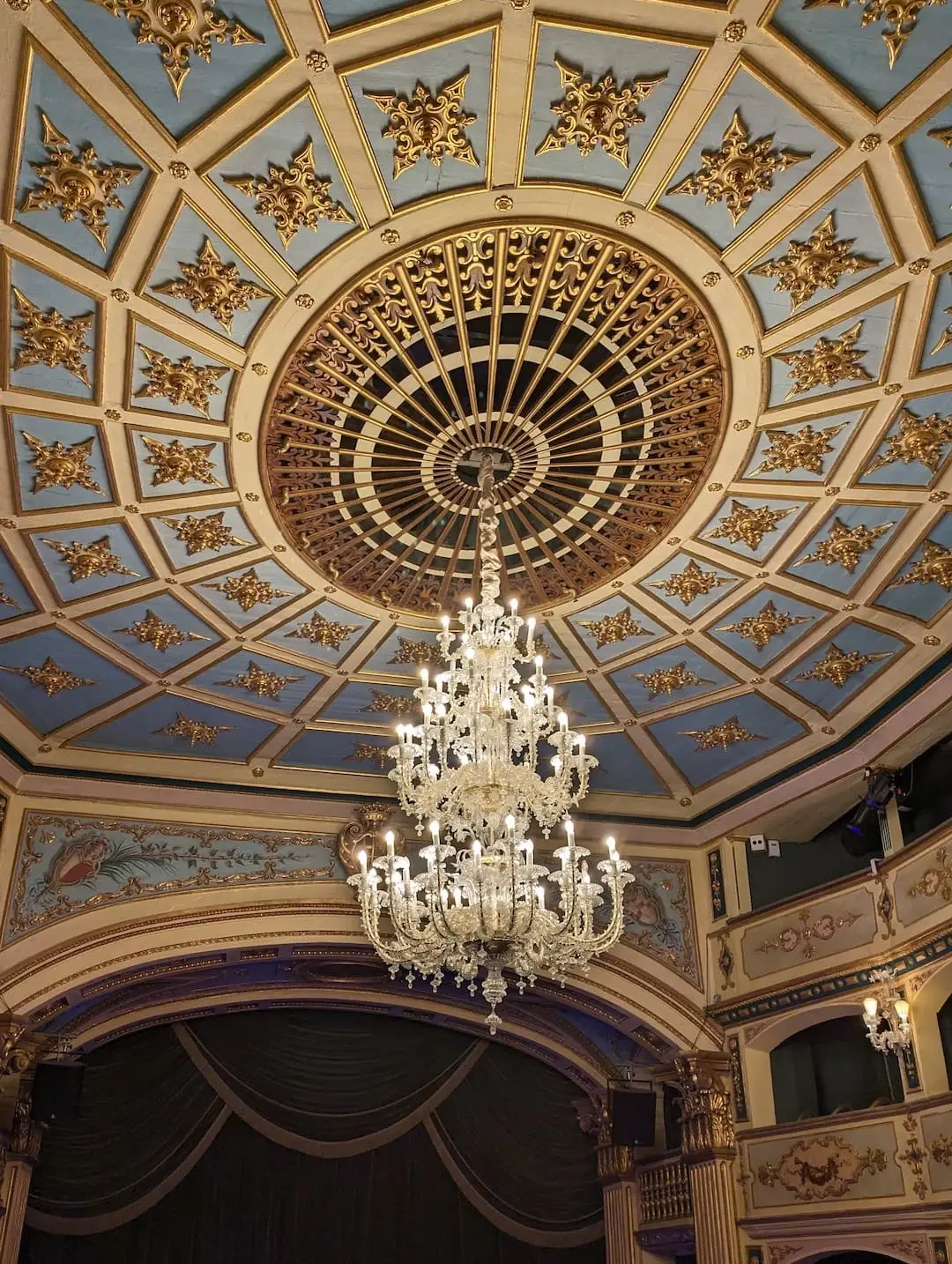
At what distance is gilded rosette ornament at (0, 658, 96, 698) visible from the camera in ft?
28.6


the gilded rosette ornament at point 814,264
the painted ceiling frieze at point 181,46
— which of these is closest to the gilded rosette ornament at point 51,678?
the painted ceiling frieze at point 181,46

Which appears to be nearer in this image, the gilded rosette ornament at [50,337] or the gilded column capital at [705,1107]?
the gilded rosette ornament at [50,337]

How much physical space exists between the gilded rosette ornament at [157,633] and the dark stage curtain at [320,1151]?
5633mm

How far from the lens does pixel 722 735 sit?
9867 mm

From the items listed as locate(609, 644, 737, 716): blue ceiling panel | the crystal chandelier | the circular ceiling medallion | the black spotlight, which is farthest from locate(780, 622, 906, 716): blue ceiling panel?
the crystal chandelier

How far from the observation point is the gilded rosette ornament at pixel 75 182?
202 inches

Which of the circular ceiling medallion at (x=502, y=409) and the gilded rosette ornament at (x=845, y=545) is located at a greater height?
the circular ceiling medallion at (x=502, y=409)

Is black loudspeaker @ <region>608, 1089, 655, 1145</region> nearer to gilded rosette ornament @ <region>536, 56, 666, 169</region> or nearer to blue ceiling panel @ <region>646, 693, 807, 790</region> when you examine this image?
blue ceiling panel @ <region>646, 693, 807, 790</region>

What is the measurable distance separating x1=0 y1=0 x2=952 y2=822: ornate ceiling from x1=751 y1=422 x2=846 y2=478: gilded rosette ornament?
0.02 meters

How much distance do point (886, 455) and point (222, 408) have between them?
4251 mm

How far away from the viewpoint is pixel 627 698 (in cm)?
951

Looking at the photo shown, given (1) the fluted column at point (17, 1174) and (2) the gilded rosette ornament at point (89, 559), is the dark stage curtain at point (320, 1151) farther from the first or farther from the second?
(2) the gilded rosette ornament at point (89, 559)

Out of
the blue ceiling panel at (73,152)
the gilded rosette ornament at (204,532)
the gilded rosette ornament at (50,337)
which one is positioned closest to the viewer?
the blue ceiling panel at (73,152)

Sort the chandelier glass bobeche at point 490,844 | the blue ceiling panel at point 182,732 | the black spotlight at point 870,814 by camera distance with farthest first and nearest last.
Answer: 1. the blue ceiling panel at point 182,732
2. the black spotlight at point 870,814
3. the chandelier glass bobeche at point 490,844
